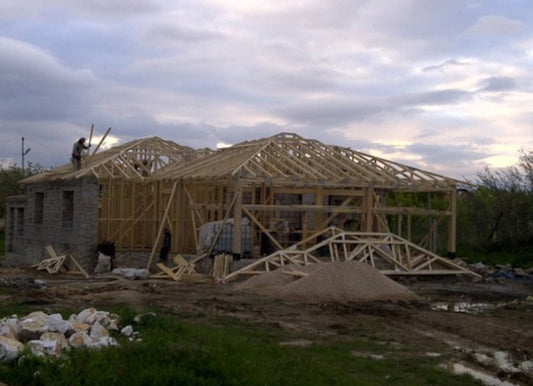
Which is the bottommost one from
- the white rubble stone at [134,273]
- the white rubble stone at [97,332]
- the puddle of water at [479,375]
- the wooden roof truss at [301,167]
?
the puddle of water at [479,375]

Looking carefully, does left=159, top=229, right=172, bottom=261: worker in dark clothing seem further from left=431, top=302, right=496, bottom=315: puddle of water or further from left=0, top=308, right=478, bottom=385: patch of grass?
left=0, top=308, right=478, bottom=385: patch of grass

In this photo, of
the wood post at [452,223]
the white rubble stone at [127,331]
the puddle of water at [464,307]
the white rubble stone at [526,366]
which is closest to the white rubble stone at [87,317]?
the white rubble stone at [127,331]

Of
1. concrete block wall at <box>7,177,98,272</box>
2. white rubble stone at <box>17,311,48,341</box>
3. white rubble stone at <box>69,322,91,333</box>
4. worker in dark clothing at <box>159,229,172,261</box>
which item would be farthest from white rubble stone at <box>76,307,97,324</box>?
concrete block wall at <box>7,177,98,272</box>

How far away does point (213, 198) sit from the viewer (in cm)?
2542

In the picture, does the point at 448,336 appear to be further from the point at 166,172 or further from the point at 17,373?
the point at 166,172

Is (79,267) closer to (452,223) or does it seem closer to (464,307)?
(452,223)

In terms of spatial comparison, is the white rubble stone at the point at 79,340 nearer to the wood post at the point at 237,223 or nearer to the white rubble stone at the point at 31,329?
the white rubble stone at the point at 31,329

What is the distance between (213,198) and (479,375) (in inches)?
678

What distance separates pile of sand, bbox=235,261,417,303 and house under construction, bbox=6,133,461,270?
300 cm

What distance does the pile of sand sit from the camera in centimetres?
1616

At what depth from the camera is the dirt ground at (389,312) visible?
10609mm

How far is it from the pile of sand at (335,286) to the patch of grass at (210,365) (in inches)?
228

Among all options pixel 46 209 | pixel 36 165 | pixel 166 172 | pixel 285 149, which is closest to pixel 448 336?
pixel 285 149

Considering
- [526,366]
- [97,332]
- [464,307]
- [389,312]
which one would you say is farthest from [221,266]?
[526,366]
